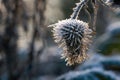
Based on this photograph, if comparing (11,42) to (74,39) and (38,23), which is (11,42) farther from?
(74,39)

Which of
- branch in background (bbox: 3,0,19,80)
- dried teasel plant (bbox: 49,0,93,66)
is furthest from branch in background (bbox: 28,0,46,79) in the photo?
dried teasel plant (bbox: 49,0,93,66)

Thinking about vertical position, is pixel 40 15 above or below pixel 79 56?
above

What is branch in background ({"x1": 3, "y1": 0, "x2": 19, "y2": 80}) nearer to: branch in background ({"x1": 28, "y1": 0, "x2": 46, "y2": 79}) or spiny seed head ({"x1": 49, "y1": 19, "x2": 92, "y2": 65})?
branch in background ({"x1": 28, "y1": 0, "x2": 46, "y2": 79})

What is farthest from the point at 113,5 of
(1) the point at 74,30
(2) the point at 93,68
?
(2) the point at 93,68

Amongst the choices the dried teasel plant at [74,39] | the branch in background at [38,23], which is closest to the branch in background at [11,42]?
the branch in background at [38,23]

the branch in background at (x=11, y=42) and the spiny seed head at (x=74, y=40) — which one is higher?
the branch in background at (x=11, y=42)

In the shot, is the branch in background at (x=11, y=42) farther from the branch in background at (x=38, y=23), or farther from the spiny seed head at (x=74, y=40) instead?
the spiny seed head at (x=74, y=40)

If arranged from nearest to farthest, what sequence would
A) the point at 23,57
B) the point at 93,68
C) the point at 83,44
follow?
the point at 83,44
the point at 93,68
the point at 23,57

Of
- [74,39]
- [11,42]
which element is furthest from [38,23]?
[74,39]

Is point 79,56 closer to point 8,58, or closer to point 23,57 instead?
point 8,58
